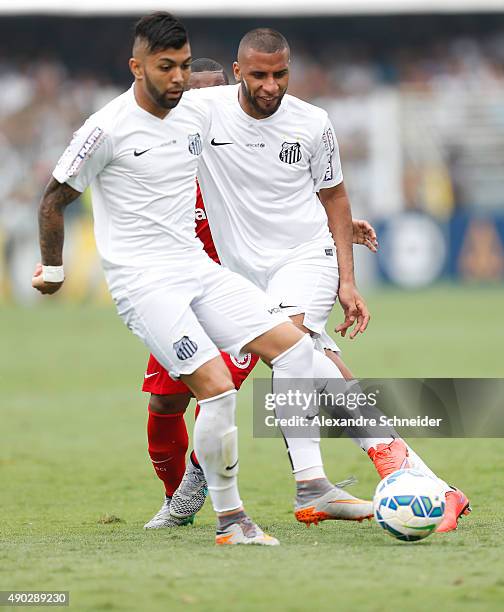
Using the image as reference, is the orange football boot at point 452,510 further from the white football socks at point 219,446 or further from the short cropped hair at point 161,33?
the short cropped hair at point 161,33

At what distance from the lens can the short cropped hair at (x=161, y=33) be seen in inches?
224

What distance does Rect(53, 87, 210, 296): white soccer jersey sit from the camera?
571 cm

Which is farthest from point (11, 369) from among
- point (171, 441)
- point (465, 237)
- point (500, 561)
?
point (465, 237)

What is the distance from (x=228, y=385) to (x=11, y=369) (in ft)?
32.9

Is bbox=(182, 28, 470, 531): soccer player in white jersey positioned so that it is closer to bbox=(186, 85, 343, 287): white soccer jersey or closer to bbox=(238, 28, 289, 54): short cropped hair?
bbox=(186, 85, 343, 287): white soccer jersey

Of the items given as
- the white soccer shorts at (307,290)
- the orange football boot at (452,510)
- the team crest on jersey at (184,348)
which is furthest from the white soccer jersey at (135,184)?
the orange football boot at (452,510)

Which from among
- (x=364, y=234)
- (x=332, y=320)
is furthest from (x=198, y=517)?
(x=332, y=320)

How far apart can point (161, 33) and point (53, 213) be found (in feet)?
3.16

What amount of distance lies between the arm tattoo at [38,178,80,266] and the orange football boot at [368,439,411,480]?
6.73 feet

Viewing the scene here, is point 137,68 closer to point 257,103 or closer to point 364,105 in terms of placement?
point 257,103

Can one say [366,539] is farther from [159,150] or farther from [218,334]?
[159,150]

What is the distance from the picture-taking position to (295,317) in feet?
21.5

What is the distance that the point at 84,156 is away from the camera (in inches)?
222

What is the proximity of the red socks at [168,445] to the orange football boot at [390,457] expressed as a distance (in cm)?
121
